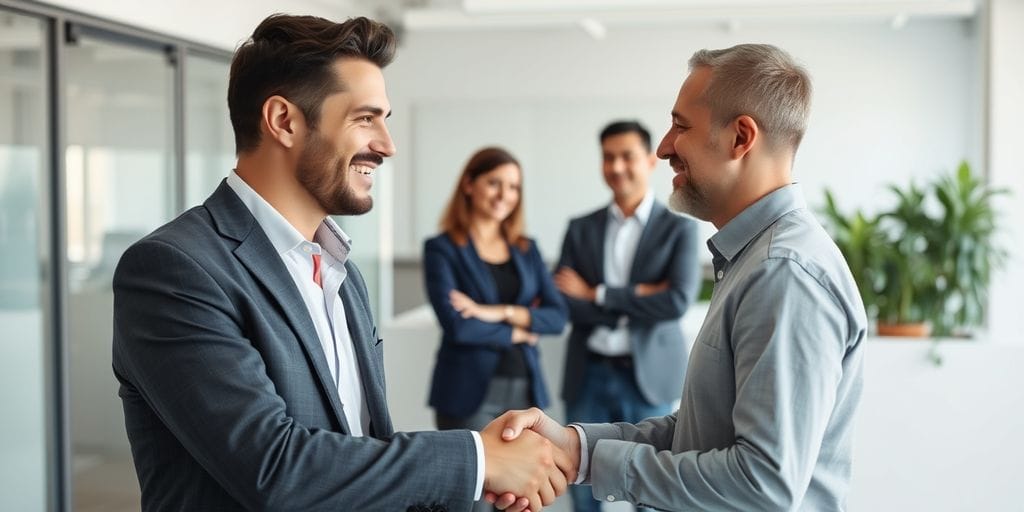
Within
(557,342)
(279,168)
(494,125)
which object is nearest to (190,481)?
(279,168)

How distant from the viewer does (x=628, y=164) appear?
4312 millimetres

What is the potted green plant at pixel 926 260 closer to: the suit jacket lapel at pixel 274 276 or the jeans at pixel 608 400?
the jeans at pixel 608 400

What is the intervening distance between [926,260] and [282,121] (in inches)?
155

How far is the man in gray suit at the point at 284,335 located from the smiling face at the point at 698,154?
0.49m

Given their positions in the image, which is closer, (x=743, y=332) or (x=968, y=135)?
(x=743, y=332)

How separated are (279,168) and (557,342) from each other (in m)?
3.19

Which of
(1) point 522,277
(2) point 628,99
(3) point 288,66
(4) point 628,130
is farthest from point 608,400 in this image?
(2) point 628,99

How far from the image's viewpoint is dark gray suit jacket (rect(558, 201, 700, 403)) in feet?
13.5

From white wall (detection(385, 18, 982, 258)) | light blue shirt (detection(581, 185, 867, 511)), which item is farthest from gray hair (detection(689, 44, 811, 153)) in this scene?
white wall (detection(385, 18, 982, 258))

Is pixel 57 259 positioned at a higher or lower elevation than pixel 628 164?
lower

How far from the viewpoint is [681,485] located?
5.39ft

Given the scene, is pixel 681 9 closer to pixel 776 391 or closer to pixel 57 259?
pixel 57 259

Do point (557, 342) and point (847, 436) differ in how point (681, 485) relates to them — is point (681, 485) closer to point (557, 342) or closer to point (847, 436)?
point (847, 436)

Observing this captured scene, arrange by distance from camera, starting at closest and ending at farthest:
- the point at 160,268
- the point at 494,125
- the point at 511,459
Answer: the point at 160,268
the point at 511,459
the point at 494,125
